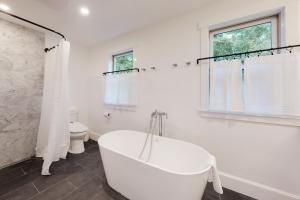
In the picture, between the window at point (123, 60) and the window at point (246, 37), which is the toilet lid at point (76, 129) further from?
the window at point (246, 37)

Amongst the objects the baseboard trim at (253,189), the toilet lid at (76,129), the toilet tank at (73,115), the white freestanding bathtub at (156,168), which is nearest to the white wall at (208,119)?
the baseboard trim at (253,189)

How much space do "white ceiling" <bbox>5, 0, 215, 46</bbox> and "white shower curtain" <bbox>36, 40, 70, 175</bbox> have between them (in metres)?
0.50

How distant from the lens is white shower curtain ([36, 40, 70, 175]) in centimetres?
203

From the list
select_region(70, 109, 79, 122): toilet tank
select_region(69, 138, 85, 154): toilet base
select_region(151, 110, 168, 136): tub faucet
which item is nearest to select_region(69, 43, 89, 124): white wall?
select_region(70, 109, 79, 122): toilet tank

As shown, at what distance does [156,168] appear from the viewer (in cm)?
129

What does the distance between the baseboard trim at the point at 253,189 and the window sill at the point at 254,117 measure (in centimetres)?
A: 75

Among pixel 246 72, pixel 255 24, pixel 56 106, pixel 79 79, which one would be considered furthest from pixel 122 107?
pixel 255 24

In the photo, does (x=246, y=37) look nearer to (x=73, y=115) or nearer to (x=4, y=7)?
(x=4, y=7)

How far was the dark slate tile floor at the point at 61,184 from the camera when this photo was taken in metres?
1.60

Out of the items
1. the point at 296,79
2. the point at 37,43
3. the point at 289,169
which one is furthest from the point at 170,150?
the point at 37,43

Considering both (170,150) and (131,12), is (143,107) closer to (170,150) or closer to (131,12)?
(170,150)

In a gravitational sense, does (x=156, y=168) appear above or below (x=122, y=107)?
below

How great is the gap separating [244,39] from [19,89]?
352cm

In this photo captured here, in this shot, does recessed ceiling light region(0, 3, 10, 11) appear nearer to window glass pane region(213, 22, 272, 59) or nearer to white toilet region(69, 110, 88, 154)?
white toilet region(69, 110, 88, 154)
